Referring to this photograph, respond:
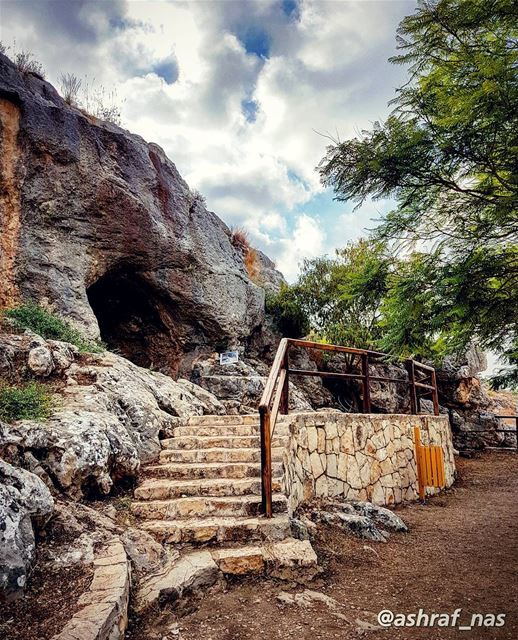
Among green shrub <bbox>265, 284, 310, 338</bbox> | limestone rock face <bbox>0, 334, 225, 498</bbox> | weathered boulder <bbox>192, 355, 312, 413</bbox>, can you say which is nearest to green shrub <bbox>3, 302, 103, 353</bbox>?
limestone rock face <bbox>0, 334, 225, 498</bbox>

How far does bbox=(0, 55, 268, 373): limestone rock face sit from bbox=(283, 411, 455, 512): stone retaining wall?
460cm

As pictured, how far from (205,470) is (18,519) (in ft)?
6.80

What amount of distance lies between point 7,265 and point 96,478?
5.42 m

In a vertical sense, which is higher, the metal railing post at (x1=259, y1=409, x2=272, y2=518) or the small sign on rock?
the small sign on rock

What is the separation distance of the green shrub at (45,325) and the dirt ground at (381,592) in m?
4.33

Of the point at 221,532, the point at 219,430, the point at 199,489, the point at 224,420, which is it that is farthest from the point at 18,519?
the point at 224,420

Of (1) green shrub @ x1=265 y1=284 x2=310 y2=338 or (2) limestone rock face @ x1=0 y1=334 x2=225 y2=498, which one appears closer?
(2) limestone rock face @ x1=0 y1=334 x2=225 y2=498

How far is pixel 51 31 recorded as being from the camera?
711cm

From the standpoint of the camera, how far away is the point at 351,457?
5.56m

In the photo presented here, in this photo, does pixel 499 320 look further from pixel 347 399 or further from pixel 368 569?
pixel 347 399

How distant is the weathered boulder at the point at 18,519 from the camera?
2.11m

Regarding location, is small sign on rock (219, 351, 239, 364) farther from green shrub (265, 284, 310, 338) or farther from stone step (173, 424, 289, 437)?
stone step (173, 424, 289, 437)

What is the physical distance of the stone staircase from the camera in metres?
3.32

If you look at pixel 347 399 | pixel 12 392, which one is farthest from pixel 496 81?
pixel 347 399
